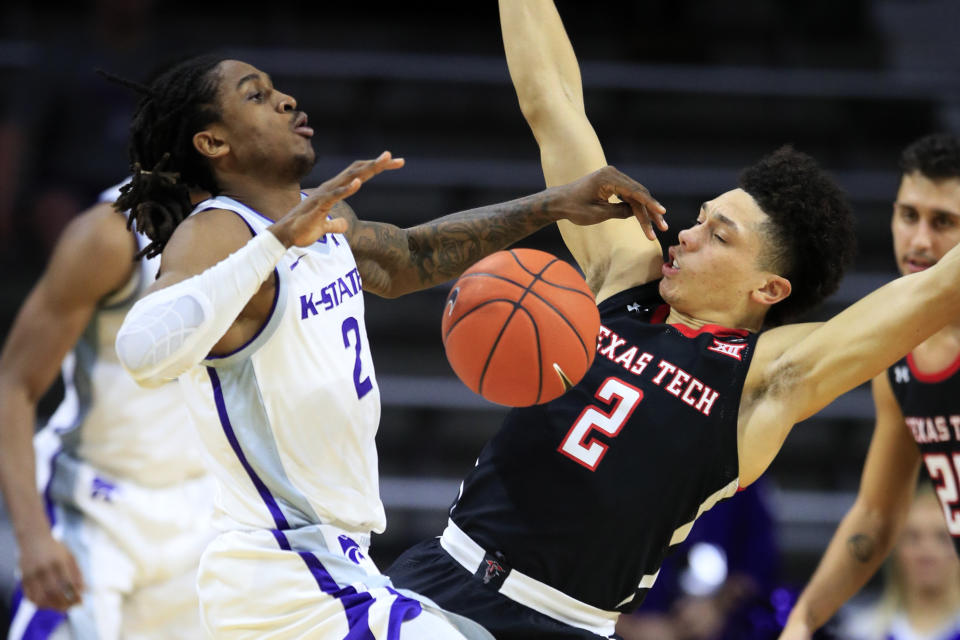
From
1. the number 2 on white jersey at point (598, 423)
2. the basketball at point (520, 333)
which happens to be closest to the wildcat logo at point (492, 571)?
the number 2 on white jersey at point (598, 423)

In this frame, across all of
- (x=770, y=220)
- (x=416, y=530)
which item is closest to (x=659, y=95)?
(x=416, y=530)

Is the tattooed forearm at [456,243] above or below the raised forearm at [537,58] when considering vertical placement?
below

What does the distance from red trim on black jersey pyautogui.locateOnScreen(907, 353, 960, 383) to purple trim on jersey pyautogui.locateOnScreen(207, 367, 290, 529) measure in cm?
236

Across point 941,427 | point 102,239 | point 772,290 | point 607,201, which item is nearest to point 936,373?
point 941,427

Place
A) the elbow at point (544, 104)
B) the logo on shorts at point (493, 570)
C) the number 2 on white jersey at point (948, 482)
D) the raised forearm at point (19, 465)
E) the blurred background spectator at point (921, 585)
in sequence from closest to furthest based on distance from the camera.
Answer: the logo on shorts at point (493, 570) < the elbow at point (544, 104) < the number 2 on white jersey at point (948, 482) < the raised forearm at point (19, 465) < the blurred background spectator at point (921, 585)

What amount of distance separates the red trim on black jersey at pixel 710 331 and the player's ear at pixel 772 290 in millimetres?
121

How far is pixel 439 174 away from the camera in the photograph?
902 cm

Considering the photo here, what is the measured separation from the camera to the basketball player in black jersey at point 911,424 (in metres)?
4.22

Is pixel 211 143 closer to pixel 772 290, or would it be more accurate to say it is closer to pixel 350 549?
pixel 350 549

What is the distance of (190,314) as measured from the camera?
9.21 ft

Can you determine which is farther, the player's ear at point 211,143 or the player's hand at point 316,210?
the player's ear at point 211,143

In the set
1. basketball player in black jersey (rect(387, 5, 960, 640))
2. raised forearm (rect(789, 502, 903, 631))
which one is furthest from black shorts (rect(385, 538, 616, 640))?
raised forearm (rect(789, 502, 903, 631))

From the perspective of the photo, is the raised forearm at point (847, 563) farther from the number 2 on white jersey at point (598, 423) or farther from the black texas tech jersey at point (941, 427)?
the number 2 on white jersey at point (598, 423)

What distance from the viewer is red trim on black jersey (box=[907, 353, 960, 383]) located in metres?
4.22
